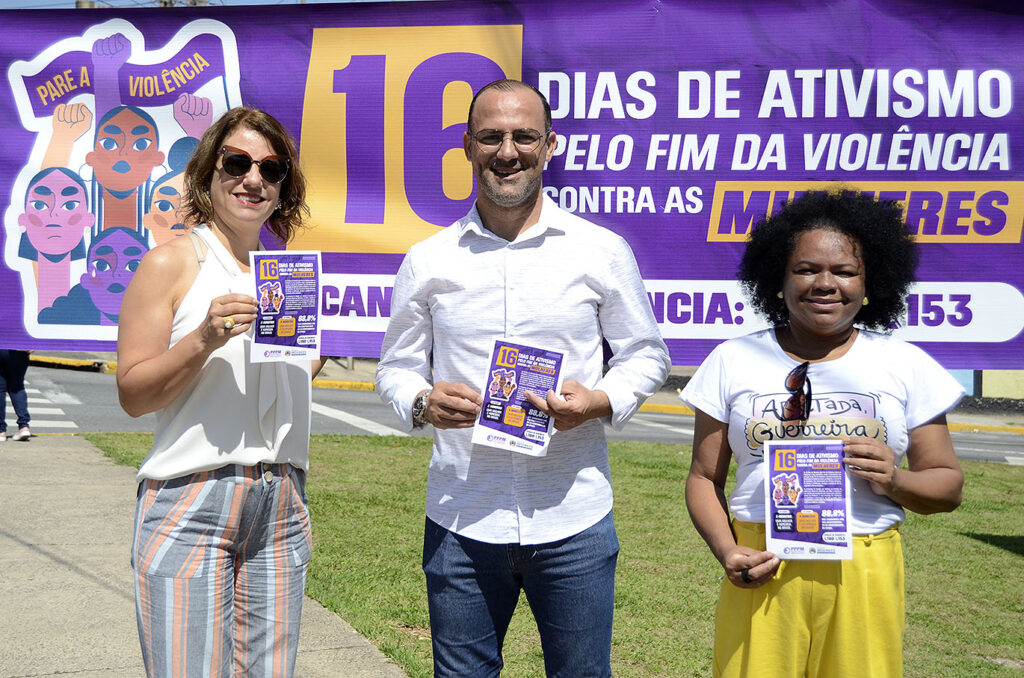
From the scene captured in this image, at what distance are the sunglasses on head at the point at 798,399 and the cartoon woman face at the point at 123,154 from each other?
3338 millimetres

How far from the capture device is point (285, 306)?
267 centimetres

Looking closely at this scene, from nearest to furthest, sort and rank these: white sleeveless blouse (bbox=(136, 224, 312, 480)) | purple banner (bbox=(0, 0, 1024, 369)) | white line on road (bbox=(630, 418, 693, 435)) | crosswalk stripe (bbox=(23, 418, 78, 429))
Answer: white sleeveless blouse (bbox=(136, 224, 312, 480)), purple banner (bbox=(0, 0, 1024, 369)), crosswalk stripe (bbox=(23, 418, 78, 429)), white line on road (bbox=(630, 418, 693, 435))

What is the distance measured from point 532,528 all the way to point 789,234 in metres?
1.06

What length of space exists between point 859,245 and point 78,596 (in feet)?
14.1

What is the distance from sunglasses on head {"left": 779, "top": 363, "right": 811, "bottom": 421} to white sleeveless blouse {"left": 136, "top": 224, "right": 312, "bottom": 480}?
128cm

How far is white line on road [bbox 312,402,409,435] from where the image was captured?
12547mm

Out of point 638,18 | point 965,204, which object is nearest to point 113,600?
point 638,18

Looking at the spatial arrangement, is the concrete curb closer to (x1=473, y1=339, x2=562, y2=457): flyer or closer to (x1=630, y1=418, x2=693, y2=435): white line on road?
(x1=630, y1=418, x2=693, y2=435): white line on road

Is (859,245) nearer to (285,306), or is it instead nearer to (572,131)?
(285,306)

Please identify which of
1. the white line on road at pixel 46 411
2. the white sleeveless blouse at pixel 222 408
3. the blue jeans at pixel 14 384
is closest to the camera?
the white sleeveless blouse at pixel 222 408

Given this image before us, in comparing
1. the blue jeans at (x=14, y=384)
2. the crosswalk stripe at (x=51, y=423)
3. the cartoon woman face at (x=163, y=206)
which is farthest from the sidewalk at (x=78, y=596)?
the crosswalk stripe at (x=51, y=423)

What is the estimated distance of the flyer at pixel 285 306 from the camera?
103 inches

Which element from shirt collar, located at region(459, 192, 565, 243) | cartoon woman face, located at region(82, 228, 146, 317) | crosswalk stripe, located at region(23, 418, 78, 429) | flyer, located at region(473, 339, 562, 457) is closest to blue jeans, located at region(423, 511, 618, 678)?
flyer, located at region(473, 339, 562, 457)

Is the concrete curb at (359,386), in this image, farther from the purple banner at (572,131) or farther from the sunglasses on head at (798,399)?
the sunglasses on head at (798,399)
